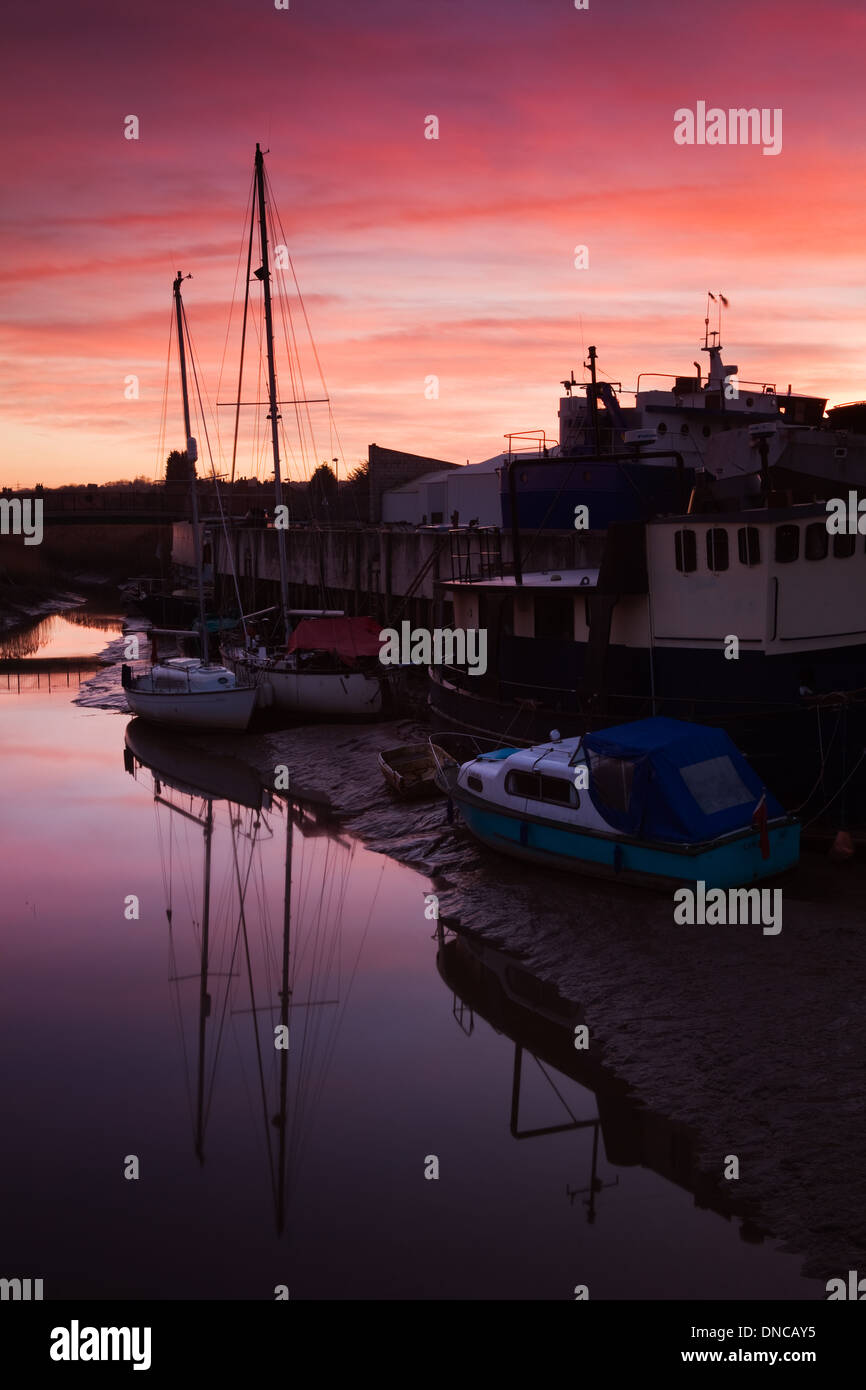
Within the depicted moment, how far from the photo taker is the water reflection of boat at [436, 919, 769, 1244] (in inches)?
472

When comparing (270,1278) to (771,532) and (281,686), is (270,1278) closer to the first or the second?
(771,532)

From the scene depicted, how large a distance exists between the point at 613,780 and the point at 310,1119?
807cm

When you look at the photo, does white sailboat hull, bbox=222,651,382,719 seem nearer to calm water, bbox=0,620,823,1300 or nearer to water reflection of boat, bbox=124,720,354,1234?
water reflection of boat, bbox=124,720,354,1234

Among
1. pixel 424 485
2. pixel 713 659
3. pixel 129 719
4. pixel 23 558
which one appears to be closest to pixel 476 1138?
pixel 713 659

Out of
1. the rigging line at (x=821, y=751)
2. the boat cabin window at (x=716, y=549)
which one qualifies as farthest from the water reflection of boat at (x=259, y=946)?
the boat cabin window at (x=716, y=549)

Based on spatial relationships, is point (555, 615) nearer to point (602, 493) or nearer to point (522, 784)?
point (522, 784)

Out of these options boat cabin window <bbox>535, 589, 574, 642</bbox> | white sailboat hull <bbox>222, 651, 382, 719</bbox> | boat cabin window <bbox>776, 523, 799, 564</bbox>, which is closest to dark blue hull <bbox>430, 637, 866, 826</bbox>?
boat cabin window <bbox>535, 589, 574, 642</bbox>

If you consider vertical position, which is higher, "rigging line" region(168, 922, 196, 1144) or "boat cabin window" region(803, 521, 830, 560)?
"boat cabin window" region(803, 521, 830, 560)

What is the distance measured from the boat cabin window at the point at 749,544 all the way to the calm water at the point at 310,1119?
28.7 ft

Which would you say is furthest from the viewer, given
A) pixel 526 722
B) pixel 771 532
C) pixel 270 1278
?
pixel 526 722

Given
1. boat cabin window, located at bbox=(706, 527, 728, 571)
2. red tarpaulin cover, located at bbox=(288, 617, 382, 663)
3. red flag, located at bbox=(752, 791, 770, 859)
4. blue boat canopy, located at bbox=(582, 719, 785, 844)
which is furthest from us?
red tarpaulin cover, located at bbox=(288, 617, 382, 663)

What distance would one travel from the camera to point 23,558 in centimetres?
11075

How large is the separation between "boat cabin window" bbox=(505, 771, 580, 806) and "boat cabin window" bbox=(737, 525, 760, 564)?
18.9 ft
